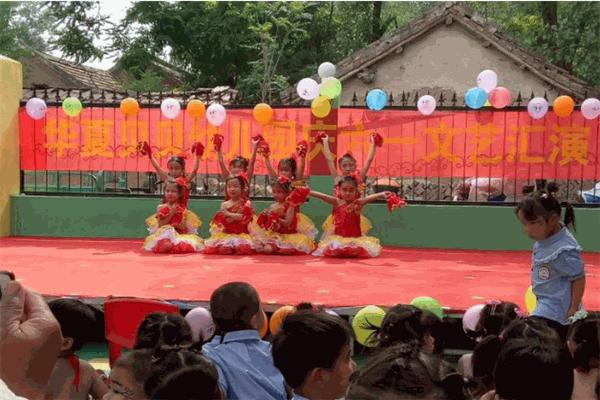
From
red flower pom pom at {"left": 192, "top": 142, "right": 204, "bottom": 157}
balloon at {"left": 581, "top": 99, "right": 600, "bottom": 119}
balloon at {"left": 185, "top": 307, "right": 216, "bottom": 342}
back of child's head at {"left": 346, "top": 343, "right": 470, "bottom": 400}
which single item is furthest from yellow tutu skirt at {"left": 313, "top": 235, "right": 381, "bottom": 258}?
back of child's head at {"left": 346, "top": 343, "right": 470, "bottom": 400}

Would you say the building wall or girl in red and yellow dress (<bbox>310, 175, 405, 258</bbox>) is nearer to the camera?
girl in red and yellow dress (<bbox>310, 175, 405, 258</bbox>)

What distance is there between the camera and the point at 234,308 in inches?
111

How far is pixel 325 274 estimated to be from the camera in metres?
6.16

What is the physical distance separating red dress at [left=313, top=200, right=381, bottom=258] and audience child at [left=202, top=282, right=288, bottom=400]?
170 inches

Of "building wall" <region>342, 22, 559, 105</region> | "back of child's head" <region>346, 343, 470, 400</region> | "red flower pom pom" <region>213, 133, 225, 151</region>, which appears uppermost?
"building wall" <region>342, 22, 559, 105</region>

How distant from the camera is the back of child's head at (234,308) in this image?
2.82m

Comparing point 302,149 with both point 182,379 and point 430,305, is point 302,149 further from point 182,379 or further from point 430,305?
point 182,379

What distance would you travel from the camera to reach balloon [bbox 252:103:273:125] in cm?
793

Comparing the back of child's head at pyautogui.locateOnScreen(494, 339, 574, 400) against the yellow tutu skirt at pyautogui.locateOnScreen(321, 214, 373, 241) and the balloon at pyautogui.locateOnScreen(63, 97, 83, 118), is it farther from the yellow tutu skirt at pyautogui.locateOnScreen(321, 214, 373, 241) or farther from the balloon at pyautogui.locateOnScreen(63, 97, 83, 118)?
the balloon at pyautogui.locateOnScreen(63, 97, 83, 118)

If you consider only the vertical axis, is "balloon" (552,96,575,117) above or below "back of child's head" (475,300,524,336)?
above

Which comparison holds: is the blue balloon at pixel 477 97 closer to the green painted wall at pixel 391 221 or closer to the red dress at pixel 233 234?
the green painted wall at pixel 391 221

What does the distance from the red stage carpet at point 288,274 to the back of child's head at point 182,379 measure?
2.98 metres

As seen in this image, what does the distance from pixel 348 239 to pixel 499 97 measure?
6.94ft

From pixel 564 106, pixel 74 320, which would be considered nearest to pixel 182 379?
pixel 74 320
